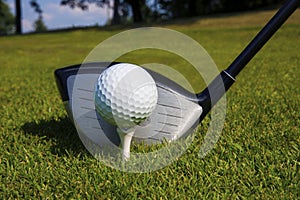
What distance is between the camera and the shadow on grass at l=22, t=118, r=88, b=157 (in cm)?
250

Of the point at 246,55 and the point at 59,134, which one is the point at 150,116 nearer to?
the point at 246,55

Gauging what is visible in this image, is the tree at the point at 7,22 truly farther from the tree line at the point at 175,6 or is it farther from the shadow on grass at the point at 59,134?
the shadow on grass at the point at 59,134

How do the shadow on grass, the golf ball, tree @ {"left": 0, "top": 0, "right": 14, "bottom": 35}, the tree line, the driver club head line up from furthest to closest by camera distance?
tree @ {"left": 0, "top": 0, "right": 14, "bottom": 35}
the tree line
the shadow on grass
the driver club head
the golf ball

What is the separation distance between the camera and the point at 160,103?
2.28 metres

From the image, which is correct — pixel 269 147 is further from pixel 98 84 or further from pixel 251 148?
pixel 98 84

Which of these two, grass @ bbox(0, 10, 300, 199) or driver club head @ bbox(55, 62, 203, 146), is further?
driver club head @ bbox(55, 62, 203, 146)

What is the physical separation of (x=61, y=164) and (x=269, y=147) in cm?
135

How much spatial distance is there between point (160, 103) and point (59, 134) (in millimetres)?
1016

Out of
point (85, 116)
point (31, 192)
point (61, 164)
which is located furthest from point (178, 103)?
point (31, 192)

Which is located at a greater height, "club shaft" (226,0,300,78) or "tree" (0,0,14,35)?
"club shaft" (226,0,300,78)

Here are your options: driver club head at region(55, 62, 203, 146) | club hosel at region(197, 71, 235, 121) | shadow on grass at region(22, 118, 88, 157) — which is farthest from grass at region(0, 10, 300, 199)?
club hosel at region(197, 71, 235, 121)

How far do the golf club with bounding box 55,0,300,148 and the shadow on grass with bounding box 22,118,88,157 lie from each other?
177mm

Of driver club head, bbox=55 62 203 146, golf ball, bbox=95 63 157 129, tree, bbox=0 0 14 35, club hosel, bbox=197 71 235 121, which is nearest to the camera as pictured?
golf ball, bbox=95 63 157 129

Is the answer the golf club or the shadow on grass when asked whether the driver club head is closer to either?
the golf club
